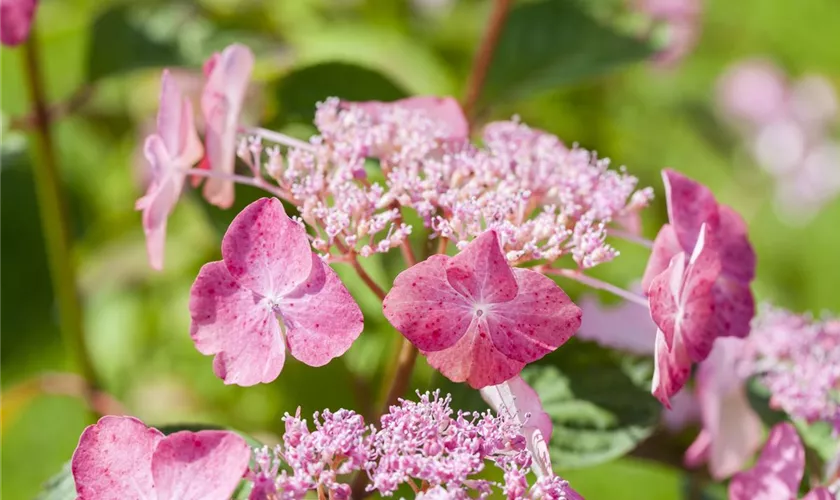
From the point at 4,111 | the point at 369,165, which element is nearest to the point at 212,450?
the point at 369,165

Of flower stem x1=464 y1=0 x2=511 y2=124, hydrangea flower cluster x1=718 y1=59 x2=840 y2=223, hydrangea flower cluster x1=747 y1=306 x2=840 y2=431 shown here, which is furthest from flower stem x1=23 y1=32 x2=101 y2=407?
hydrangea flower cluster x1=718 y1=59 x2=840 y2=223

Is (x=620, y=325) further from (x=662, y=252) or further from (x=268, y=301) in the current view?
(x=268, y=301)

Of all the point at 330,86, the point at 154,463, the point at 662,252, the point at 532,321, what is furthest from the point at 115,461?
the point at 330,86

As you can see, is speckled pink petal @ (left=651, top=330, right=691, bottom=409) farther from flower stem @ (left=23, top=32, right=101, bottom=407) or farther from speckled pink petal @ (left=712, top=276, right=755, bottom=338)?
flower stem @ (left=23, top=32, right=101, bottom=407)

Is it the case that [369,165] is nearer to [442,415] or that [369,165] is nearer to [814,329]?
[442,415]

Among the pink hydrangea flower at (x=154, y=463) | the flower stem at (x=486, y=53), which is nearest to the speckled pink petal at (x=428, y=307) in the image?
the pink hydrangea flower at (x=154, y=463)
